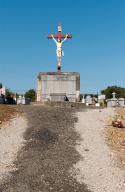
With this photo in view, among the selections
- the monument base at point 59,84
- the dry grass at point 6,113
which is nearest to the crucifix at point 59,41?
the monument base at point 59,84

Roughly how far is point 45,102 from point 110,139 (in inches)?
459

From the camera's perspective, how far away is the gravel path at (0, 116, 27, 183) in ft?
46.8

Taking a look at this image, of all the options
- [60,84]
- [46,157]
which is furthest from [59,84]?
[46,157]

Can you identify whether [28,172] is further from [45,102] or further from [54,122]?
[45,102]

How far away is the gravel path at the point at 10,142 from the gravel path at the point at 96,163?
89.0 inches

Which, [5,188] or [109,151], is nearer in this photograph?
[5,188]

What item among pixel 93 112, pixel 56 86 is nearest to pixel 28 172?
pixel 93 112

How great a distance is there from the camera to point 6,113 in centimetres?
2230

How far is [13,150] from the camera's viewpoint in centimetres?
1620

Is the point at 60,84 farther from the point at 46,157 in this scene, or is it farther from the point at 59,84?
the point at 46,157

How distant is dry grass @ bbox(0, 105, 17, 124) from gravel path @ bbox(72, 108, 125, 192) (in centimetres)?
360

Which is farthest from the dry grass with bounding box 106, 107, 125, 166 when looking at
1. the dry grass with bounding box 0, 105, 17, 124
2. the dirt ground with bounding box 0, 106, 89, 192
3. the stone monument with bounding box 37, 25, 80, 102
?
the stone monument with bounding box 37, 25, 80, 102

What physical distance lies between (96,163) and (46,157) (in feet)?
5.91

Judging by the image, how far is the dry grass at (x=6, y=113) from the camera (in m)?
21.2
